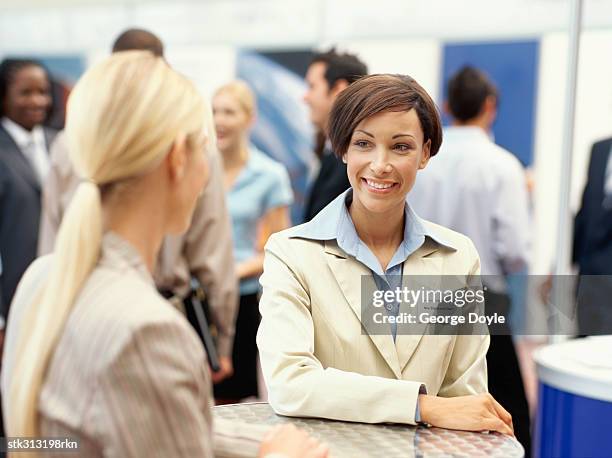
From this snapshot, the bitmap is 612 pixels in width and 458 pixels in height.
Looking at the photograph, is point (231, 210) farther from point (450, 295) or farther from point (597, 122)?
point (597, 122)

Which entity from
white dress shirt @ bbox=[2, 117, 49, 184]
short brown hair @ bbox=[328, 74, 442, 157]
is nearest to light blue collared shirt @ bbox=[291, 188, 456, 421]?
short brown hair @ bbox=[328, 74, 442, 157]

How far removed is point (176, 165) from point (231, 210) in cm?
224

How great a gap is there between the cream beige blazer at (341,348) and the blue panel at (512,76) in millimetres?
4132

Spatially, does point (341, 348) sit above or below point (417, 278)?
below

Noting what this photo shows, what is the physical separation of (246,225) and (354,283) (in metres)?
1.90

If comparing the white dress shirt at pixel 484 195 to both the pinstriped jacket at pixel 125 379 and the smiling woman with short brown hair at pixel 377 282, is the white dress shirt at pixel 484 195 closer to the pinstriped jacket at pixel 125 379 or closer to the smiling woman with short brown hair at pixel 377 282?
the smiling woman with short brown hair at pixel 377 282

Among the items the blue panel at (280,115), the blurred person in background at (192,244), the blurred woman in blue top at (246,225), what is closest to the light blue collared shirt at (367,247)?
the blurred person in background at (192,244)

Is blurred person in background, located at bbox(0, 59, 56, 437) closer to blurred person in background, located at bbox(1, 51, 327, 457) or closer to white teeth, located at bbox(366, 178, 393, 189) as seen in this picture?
white teeth, located at bbox(366, 178, 393, 189)

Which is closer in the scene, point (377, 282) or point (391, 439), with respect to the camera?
point (391, 439)

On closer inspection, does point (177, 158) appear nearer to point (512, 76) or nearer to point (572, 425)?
point (572, 425)

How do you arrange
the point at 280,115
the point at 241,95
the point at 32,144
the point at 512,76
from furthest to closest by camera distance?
the point at 280,115
the point at 512,76
the point at 32,144
the point at 241,95

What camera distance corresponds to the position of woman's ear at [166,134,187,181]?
1.15m

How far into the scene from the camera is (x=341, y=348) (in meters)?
1.58

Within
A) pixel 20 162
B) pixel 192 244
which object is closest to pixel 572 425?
pixel 192 244
